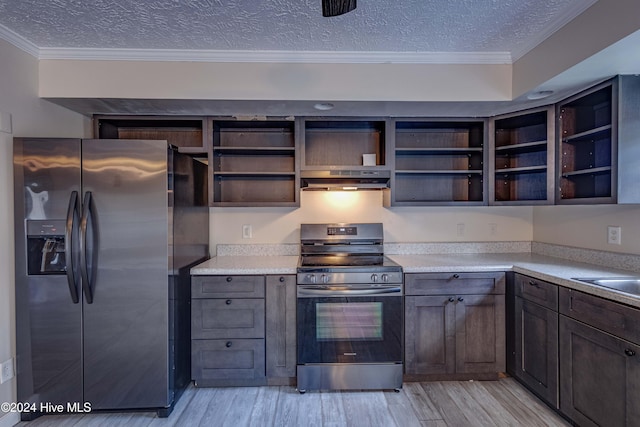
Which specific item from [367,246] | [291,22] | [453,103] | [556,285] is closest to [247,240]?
[367,246]

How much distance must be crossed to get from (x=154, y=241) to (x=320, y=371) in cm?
148

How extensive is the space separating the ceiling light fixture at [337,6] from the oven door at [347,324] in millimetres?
1696

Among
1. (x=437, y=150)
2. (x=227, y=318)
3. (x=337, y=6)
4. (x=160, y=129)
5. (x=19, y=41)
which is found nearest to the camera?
(x=337, y=6)

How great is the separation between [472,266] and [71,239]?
108 inches

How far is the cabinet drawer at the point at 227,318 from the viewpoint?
7.52ft

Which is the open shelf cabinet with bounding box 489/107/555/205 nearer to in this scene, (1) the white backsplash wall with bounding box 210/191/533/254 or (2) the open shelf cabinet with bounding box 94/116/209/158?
(1) the white backsplash wall with bounding box 210/191/533/254

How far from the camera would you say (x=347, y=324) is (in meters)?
2.28

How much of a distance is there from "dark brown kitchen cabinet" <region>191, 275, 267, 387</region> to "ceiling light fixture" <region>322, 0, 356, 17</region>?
176 centimetres

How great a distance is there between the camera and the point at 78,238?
191 cm

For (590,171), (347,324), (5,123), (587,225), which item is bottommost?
(347,324)

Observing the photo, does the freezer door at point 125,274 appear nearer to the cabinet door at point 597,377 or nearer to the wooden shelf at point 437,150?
the wooden shelf at point 437,150

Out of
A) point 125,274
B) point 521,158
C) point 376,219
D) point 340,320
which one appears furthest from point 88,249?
point 521,158

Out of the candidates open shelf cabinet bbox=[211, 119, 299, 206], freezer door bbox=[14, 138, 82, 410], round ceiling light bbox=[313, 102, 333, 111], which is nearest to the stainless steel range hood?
open shelf cabinet bbox=[211, 119, 299, 206]

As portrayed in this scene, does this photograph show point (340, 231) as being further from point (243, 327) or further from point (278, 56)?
point (278, 56)
